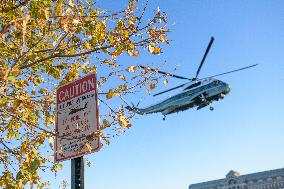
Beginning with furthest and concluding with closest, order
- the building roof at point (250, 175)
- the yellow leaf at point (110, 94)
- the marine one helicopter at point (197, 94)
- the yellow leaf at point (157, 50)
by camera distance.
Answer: the building roof at point (250, 175), the marine one helicopter at point (197, 94), the yellow leaf at point (157, 50), the yellow leaf at point (110, 94)

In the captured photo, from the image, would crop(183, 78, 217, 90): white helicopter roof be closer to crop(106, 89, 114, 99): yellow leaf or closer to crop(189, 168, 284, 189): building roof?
crop(106, 89, 114, 99): yellow leaf

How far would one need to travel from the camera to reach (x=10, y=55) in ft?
26.2

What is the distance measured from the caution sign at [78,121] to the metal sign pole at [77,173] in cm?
7

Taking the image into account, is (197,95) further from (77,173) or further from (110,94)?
(77,173)

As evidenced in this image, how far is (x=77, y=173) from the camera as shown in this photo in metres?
3.95

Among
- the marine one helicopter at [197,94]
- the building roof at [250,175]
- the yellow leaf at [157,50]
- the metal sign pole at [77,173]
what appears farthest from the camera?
the building roof at [250,175]

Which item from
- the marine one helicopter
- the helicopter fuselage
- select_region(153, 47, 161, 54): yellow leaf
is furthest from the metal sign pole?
the helicopter fuselage

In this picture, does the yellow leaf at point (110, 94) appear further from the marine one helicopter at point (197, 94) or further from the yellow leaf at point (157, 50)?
the marine one helicopter at point (197, 94)

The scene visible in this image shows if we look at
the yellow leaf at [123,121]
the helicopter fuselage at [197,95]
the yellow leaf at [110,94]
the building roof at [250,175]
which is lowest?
the yellow leaf at [123,121]

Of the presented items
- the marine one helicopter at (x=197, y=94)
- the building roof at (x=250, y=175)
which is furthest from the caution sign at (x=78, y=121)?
the building roof at (x=250, y=175)

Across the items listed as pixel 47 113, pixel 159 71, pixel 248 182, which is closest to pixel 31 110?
pixel 47 113

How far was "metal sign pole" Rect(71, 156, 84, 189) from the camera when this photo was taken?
385 cm

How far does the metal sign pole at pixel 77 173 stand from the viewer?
385 centimetres

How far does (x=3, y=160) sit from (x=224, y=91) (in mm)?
42013
